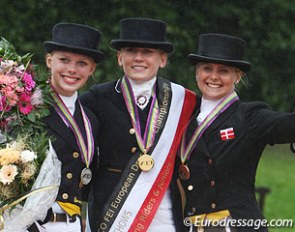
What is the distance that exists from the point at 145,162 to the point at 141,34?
883 mm

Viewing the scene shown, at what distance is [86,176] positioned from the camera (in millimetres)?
6902

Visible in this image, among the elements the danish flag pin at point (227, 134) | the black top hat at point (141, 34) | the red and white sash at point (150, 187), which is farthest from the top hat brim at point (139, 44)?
the danish flag pin at point (227, 134)

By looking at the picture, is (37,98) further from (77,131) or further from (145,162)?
→ (145,162)

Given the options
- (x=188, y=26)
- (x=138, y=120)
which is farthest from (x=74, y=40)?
(x=188, y=26)

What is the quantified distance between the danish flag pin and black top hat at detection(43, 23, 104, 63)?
97 cm

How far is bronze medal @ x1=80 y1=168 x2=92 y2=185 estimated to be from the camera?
686cm

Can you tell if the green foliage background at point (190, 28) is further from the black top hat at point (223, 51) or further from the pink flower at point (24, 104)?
the pink flower at point (24, 104)

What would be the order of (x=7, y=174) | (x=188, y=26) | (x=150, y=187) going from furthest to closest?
(x=188, y=26) < (x=150, y=187) < (x=7, y=174)

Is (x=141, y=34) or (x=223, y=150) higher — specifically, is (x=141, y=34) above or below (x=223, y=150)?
above

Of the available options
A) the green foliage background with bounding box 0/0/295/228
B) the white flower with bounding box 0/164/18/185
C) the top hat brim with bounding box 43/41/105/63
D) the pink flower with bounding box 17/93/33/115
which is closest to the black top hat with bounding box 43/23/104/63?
the top hat brim with bounding box 43/41/105/63

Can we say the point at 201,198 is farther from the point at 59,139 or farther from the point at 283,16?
the point at 283,16

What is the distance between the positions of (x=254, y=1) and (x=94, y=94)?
4.97m

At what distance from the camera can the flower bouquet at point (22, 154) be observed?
622 centimetres

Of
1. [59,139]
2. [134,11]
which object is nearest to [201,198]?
[59,139]
